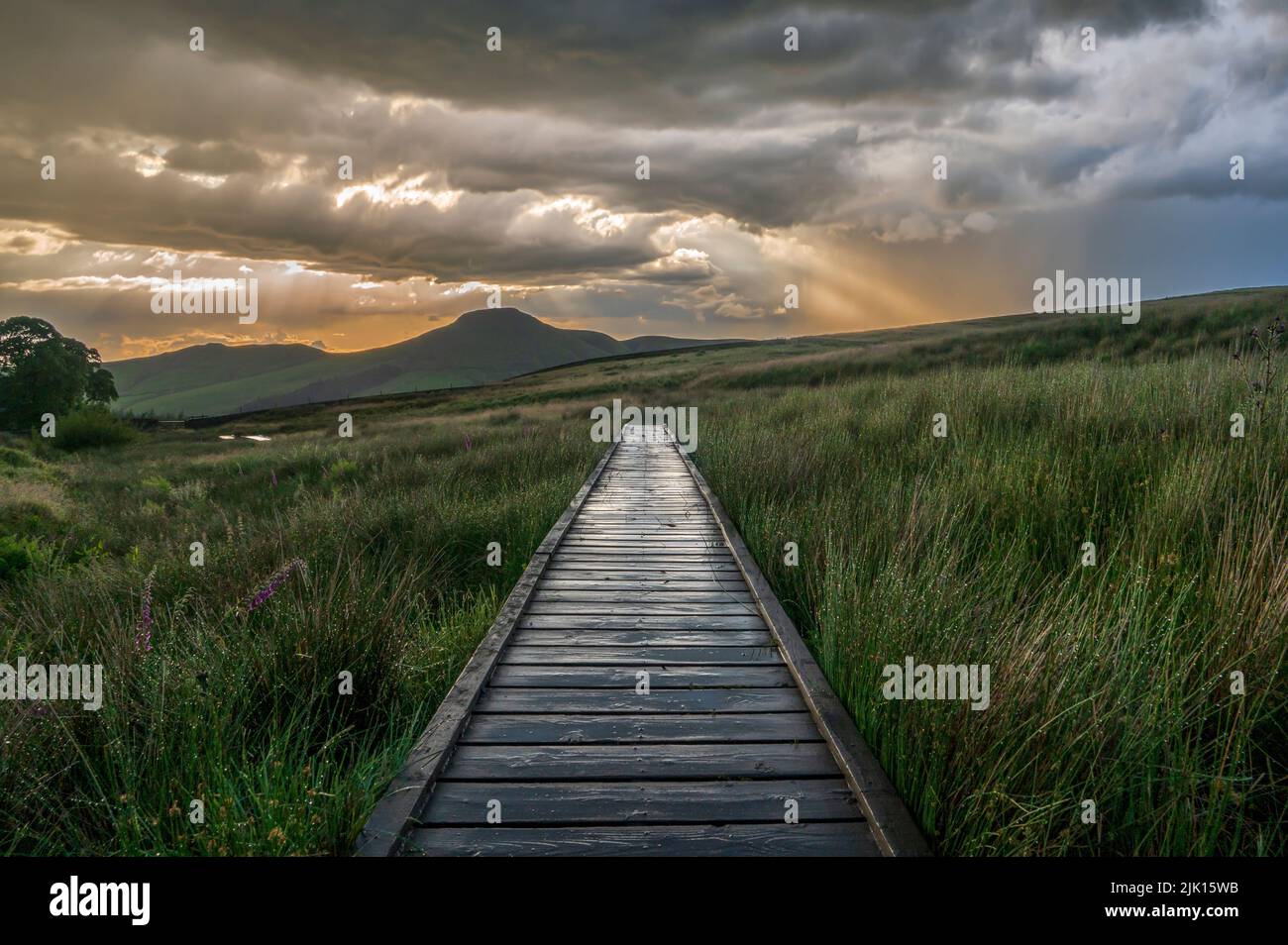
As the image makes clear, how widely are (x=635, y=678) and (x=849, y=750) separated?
4.11 feet

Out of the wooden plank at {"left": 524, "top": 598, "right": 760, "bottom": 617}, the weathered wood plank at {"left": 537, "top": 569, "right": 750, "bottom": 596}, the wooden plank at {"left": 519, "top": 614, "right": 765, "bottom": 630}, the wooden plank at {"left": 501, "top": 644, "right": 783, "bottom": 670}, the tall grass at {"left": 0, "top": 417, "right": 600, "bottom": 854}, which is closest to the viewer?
the tall grass at {"left": 0, "top": 417, "right": 600, "bottom": 854}

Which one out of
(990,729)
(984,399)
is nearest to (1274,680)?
(990,729)

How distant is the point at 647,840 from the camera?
2.28 metres

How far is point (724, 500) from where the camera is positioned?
864 centimetres

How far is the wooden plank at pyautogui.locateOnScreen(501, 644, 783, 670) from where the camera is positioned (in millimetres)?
3816

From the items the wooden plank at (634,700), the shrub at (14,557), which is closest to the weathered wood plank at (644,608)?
the wooden plank at (634,700)

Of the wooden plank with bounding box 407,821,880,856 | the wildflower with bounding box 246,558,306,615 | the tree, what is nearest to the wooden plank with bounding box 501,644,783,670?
the wildflower with bounding box 246,558,306,615

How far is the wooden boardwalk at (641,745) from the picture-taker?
2.28 metres

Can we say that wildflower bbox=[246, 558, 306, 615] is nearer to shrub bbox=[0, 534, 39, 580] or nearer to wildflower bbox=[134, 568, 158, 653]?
wildflower bbox=[134, 568, 158, 653]

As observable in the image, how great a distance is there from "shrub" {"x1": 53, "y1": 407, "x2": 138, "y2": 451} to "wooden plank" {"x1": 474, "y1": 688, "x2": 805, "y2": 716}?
41.7 meters

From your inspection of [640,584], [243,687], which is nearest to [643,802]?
[243,687]

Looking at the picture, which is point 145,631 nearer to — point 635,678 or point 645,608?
point 635,678
